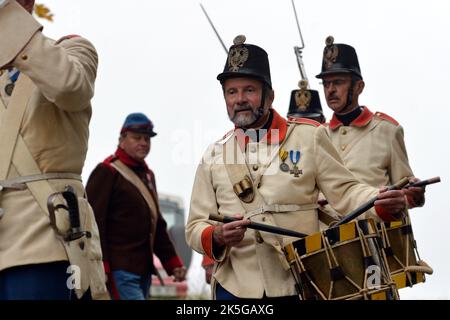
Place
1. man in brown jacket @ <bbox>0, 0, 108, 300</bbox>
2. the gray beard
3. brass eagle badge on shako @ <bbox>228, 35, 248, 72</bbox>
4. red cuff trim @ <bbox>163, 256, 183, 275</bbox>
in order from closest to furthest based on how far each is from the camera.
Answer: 1. man in brown jacket @ <bbox>0, 0, 108, 300</bbox>
2. the gray beard
3. brass eagle badge on shako @ <bbox>228, 35, 248, 72</bbox>
4. red cuff trim @ <bbox>163, 256, 183, 275</bbox>

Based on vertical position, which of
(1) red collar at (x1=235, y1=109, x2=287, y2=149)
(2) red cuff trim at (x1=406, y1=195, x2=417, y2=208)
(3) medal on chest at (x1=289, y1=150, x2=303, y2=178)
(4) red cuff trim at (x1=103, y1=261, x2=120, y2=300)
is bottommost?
(4) red cuff trim at (x1=103, y1=261, x2=120, y2=300)

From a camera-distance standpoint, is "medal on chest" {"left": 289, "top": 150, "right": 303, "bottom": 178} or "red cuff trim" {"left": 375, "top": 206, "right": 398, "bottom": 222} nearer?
"red cuff trim" {"left": 375, "top": 206, "right": 398, "bottom": 222}

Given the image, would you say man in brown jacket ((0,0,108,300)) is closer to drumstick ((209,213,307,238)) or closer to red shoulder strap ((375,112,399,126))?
drumstick ((209,213,307,238))

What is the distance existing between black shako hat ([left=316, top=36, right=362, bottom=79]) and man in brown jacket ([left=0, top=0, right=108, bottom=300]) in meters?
3.42

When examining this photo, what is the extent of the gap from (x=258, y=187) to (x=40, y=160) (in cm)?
150

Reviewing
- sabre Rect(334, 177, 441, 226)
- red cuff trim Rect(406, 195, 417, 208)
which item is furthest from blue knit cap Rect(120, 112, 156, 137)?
sabre Rect(334, 177, 441, 226)

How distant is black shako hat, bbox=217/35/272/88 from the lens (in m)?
6.69

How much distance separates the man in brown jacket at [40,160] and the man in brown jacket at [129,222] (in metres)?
4.35

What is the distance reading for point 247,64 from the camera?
6.73m

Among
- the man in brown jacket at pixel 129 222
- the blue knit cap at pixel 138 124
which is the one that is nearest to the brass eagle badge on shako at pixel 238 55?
the man in brown jacket at pixel 129 222

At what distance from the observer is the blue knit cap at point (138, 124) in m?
10.6

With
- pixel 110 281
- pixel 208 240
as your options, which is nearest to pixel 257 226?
pixel 208 240

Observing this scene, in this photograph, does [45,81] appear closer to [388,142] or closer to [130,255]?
[388,142]
